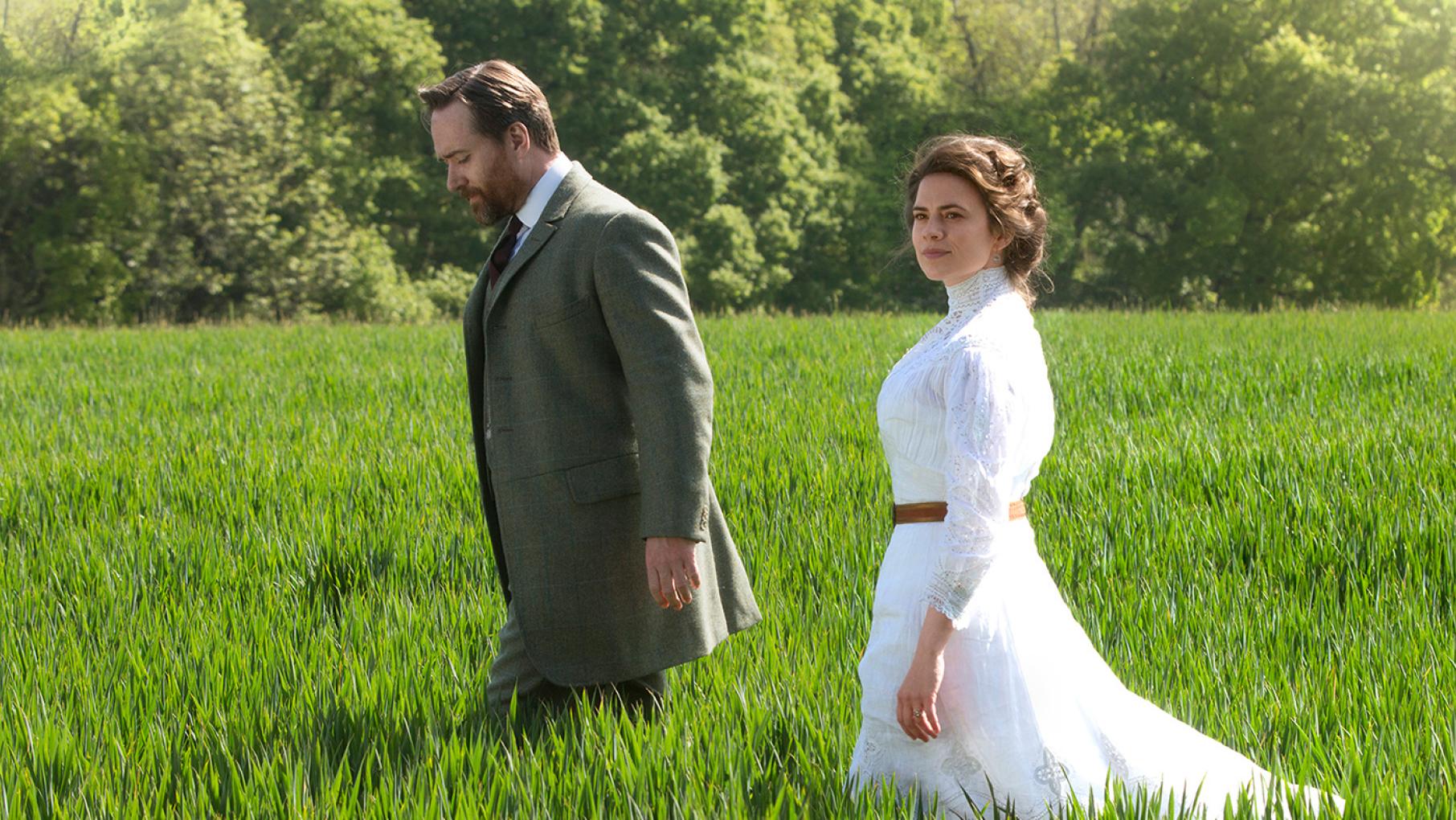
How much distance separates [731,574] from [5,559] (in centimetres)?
341

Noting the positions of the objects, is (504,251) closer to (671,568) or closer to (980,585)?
(671,568)

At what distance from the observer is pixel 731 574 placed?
330 cm

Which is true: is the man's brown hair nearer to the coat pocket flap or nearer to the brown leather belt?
the coat pocket flap

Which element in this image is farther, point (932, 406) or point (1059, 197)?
point (1059, 197)

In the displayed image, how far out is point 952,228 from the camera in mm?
2490

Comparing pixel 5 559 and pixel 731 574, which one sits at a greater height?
pixel 731 574

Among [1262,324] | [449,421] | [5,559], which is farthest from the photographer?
[1262,324]

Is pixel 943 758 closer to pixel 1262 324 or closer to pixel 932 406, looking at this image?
pixel 932 406

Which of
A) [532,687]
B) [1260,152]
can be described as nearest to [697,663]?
[532,687]

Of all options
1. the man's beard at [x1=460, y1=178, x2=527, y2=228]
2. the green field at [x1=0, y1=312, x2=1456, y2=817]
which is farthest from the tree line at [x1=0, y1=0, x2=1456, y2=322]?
the man's beard at [x1=460, y1=178, x2=527, y2=228]

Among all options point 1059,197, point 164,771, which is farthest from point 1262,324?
point 1059,197

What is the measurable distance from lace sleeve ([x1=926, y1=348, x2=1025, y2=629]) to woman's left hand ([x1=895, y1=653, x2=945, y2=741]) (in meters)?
0.08

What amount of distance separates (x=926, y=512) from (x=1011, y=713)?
38 cm

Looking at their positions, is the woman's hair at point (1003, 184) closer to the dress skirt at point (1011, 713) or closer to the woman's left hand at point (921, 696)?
the dress skirt at point (1011, 713)
